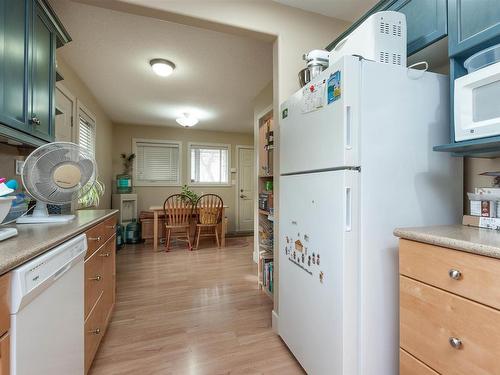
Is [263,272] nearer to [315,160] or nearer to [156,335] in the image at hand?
[156,335]

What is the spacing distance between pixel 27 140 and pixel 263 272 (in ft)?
6.84

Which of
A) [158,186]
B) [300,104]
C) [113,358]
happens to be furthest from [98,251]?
[158,186]

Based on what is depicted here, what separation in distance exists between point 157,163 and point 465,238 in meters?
5.28

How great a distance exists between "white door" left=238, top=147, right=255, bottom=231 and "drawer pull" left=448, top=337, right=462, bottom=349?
4.98 m

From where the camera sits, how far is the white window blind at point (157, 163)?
520 cm

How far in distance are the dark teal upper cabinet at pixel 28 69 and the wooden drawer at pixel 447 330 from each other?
1.99m

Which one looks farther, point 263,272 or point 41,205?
point 263,272

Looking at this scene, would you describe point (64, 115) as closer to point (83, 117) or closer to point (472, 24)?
point (83, 117)

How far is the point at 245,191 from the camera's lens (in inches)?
230

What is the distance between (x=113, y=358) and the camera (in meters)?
1.55

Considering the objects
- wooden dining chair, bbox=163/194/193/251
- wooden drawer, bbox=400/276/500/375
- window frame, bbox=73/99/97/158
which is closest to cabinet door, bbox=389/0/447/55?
wooden drawer, bbox=400/276/500/375

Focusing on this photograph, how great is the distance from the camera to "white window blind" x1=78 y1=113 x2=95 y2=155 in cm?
321

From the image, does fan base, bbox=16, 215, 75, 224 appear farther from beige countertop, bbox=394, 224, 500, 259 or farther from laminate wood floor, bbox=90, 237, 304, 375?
beige countertop, bbox=394, 224, 500, 259

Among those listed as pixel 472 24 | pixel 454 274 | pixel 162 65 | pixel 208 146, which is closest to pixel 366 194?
pixel 454 274
